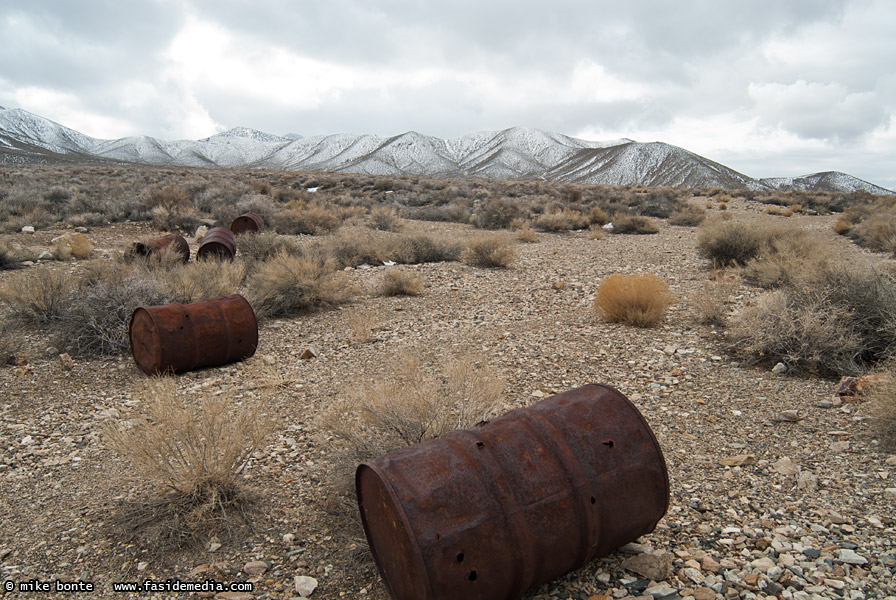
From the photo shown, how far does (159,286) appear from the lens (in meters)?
6.47

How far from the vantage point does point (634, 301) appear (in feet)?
19.8

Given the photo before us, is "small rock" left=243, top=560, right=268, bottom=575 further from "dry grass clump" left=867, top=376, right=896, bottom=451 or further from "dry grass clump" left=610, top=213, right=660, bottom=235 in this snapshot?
"dry grass clump" left=610, top=213, right=660, bottom=235

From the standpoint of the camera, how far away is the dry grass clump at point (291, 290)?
715cm

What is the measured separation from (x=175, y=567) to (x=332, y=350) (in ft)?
10.8

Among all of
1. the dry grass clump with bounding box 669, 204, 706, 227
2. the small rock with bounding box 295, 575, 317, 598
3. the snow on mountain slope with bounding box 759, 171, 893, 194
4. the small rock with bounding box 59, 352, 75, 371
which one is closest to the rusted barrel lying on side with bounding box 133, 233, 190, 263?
the small rock with bounding box 59, 352, 75, 371

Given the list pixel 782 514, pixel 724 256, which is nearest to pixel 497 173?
pixel 724 256

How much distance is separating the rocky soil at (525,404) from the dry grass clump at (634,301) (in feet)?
0.62

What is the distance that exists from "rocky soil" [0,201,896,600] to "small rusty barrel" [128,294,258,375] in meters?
0.14

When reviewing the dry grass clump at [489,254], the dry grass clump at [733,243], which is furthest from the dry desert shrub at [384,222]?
the dry grass clump at [733,243]

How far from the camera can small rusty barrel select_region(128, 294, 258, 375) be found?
15.8 feet

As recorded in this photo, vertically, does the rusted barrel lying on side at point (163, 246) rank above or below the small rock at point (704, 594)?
above

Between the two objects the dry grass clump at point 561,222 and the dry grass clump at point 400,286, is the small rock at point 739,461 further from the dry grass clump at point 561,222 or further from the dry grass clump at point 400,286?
the dry grass clump at point 561,222

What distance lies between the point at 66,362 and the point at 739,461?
223 inches

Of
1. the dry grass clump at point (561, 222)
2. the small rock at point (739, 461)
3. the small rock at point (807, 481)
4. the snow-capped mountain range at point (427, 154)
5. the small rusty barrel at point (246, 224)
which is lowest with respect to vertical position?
the small rock at point (739, 461)
